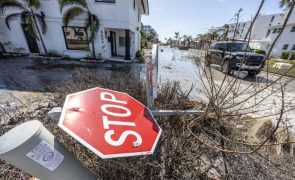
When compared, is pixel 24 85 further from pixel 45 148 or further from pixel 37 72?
Answer: pixel 45 148

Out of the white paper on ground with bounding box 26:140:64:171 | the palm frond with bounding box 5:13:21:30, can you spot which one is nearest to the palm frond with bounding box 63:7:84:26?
the palm frond with bounding box 5:13:21:30

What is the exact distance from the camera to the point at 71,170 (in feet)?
3.29

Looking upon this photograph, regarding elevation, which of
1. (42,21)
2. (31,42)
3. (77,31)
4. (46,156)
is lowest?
(46,156)

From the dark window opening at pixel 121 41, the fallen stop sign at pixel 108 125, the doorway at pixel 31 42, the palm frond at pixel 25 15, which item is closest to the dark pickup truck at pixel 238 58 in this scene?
the fallen stop sign at pixel 108 125

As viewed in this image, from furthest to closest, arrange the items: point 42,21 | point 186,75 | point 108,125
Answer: point 42,21, point 186,75, point 108,125

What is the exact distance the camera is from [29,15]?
9953mm

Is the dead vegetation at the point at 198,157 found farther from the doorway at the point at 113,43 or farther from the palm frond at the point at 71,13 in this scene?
the doorway at the point at 113,43

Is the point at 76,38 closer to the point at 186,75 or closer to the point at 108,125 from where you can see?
the point at 186,75

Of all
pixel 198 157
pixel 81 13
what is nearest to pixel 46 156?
pixel 198 157

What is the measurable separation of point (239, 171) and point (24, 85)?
7.40 m

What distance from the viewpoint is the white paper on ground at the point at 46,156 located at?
80cm

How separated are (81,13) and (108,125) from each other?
11.4 meters

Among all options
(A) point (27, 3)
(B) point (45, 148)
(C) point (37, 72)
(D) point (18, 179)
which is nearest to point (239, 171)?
(B) point (45, 148)

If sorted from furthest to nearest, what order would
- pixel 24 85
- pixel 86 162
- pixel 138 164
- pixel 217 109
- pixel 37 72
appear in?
pixel 37 72
pixel 24 85
pixel 217 109
pixel 86 162
pixel 138 164
